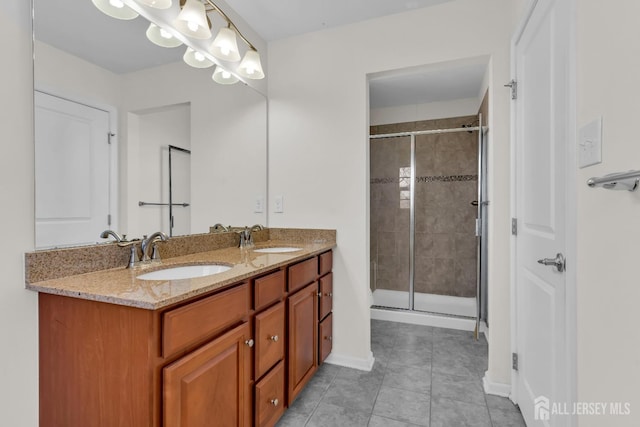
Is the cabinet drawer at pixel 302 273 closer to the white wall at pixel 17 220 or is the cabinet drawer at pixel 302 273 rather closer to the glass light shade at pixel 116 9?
the white wall at pixel 17 220

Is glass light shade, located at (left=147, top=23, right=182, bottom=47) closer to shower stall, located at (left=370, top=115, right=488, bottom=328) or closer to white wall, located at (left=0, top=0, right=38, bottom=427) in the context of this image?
white wall, located at (left=0, top=0, right=38, bottom=427)

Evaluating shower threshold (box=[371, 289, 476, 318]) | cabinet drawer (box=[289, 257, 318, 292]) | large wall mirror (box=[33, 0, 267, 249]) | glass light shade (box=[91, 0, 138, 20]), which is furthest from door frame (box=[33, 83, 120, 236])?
shower threshold (box=[371, 289, 476, 318])

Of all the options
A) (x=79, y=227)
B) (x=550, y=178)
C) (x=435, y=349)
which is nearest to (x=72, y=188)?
(x=79, y=227)

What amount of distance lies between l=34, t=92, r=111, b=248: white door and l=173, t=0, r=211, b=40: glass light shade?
635 millimetres

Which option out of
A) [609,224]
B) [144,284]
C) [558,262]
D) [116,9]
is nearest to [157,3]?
[116,9]

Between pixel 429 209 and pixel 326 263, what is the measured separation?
188 centimetres

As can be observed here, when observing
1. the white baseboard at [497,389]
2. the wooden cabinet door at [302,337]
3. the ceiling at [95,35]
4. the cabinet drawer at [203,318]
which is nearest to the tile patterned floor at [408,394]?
the white baseboard at [497,389]

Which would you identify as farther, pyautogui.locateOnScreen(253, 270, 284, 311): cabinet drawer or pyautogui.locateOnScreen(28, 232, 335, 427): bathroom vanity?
pyautogui.locateOnScreen(253, 270, 284, 311): cabinet drawer

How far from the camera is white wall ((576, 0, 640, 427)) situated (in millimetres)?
676

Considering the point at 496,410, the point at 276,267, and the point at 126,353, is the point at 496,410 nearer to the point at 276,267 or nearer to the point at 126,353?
the point at 276,267

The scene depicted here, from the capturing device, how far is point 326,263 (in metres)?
2.07

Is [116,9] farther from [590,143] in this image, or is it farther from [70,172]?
[590,143]

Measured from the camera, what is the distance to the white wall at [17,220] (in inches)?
37.8

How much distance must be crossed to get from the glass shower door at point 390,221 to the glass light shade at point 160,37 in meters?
2.45
